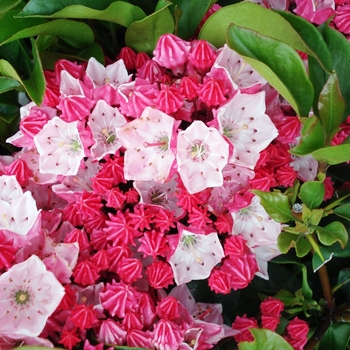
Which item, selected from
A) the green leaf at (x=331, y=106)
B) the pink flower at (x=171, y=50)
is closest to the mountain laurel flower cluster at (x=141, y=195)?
the pink flower at (x=171, y=50)

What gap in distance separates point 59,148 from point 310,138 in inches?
20.1

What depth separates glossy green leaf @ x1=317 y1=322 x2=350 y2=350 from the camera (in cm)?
129

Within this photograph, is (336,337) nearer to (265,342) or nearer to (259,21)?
(265,342)

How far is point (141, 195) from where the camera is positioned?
1.18 meters

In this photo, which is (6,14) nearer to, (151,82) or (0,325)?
(151,82)

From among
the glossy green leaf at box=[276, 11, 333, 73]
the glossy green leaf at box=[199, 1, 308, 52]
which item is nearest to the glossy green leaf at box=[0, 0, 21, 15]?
the glossy green leaf at box=[199, 1, 308, 52]

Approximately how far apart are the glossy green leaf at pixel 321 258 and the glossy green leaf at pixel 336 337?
23 cm

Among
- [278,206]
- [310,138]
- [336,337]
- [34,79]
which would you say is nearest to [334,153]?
[310,138]

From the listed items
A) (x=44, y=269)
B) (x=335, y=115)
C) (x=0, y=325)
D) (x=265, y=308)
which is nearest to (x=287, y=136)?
(x=335, y=115)

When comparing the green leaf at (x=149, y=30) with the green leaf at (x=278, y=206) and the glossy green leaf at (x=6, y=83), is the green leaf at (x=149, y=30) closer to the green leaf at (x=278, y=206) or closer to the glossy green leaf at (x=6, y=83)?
the glossy green leaf at (x=6, y=83)

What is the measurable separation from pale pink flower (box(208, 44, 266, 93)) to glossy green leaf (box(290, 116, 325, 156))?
0.18 m

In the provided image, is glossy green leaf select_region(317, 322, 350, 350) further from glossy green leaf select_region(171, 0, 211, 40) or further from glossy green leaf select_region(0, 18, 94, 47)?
glossy green leaf select_region(0, 18, 94, 47)

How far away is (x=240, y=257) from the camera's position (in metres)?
1.22

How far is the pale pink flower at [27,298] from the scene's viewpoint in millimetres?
1064
